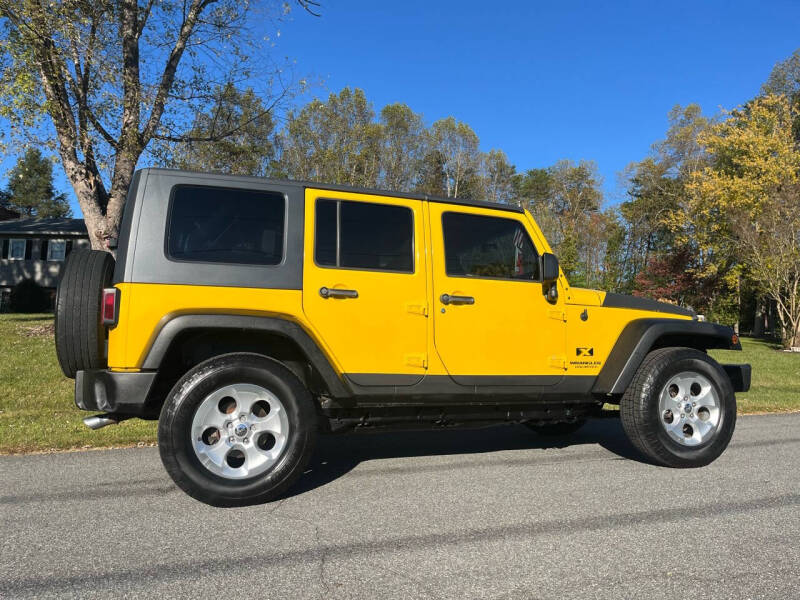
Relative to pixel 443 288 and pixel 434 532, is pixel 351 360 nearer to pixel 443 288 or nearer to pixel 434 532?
pixel 443 288

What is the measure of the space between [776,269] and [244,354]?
23372 mm

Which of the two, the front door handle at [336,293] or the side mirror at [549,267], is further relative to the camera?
the side mirror at [549,267]

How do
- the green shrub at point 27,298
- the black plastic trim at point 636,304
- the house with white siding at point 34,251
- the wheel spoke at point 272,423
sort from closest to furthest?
1. the wheel spoke at point 272,423
2. the black plastic trim at point 636,304
3. the green shrub at point 27,298
4. the house with white siding at point 34,251

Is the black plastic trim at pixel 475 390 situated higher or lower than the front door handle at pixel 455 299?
lower

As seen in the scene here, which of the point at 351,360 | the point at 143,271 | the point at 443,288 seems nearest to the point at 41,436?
the point at 143,271

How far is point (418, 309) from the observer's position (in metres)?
4.38

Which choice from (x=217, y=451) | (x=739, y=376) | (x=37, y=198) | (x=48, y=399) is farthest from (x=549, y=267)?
(x=37, y=198)

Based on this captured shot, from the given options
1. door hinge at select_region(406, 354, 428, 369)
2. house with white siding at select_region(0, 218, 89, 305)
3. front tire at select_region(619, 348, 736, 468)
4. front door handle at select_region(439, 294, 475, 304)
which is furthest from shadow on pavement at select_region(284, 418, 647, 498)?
house with white siding at select_region(0, 218, 89, 305)

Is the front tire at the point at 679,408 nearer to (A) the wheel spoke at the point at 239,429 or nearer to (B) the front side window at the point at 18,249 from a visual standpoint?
(A) the wheel spoke at the point at 239,429

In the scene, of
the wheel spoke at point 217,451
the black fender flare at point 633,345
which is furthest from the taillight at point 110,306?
the black fender flare at point 633,345

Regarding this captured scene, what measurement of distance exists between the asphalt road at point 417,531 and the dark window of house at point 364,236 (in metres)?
1.57

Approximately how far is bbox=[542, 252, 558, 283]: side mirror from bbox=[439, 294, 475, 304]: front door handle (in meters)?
0.63

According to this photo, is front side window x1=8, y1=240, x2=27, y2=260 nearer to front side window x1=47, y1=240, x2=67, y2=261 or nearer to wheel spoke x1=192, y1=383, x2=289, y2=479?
front side window x1=47, y1=240, x2=67, y2=261

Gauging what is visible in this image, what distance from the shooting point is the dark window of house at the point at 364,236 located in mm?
4273
